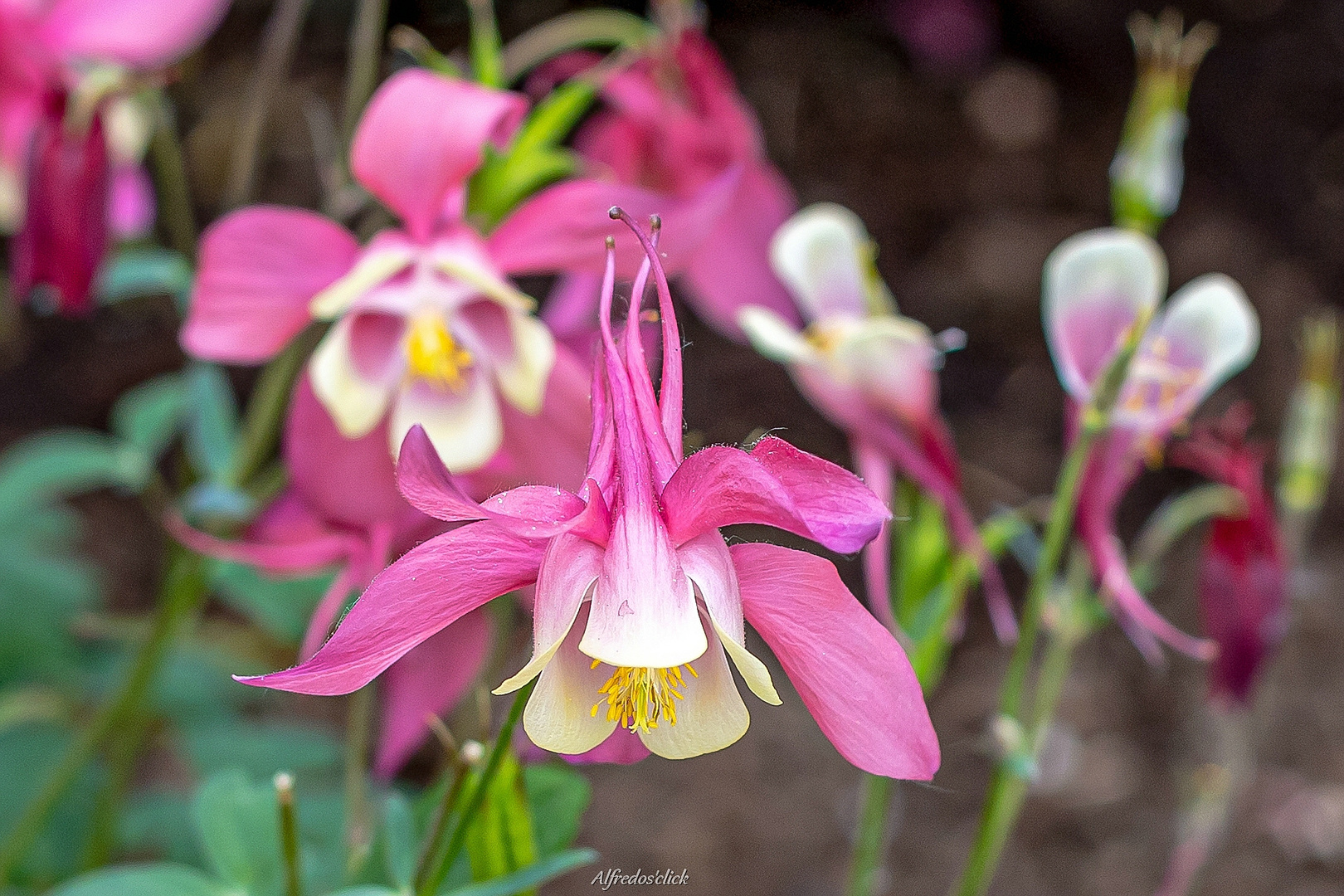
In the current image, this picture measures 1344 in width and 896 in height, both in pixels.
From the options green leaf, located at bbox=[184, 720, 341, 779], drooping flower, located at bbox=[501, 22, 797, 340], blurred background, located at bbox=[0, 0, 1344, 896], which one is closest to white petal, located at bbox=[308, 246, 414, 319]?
drooping flower, located at bbox=[501, 22, 797, 340]

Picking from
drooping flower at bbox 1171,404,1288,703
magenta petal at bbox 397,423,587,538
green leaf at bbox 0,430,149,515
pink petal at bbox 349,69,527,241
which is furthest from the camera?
green leaf at bbox 0,430,149,515

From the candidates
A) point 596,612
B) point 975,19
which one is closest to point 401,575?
point 596,612

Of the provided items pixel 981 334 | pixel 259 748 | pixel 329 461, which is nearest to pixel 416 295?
pixel 329 461

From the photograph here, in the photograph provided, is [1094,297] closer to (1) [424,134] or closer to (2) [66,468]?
(1) [424,134]

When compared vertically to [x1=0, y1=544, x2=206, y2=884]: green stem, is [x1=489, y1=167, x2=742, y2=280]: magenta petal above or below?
above

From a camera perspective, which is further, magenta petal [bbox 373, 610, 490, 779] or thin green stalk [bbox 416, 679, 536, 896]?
magenta petal [bbox 373, 610, 490, 779]

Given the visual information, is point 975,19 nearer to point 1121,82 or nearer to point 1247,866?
point 1121,82

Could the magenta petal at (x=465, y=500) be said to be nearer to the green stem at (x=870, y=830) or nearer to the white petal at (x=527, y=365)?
the white petal at (x=527, y=365)

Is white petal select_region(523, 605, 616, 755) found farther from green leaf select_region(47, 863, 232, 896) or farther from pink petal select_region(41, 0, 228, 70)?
pink petal select_region(41, 0, 228, 70)

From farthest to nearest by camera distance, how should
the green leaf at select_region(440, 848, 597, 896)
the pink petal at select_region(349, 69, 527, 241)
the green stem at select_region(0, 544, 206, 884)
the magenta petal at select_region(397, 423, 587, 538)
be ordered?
the green stem at select_region(0, 544, 206, 884)
the pink petal at select_region(349, 69, 527, 241)
the green leaf at select_region(440, 848, 597, 896)
the magenta petal at select_region(397, 423, 587, 538)
